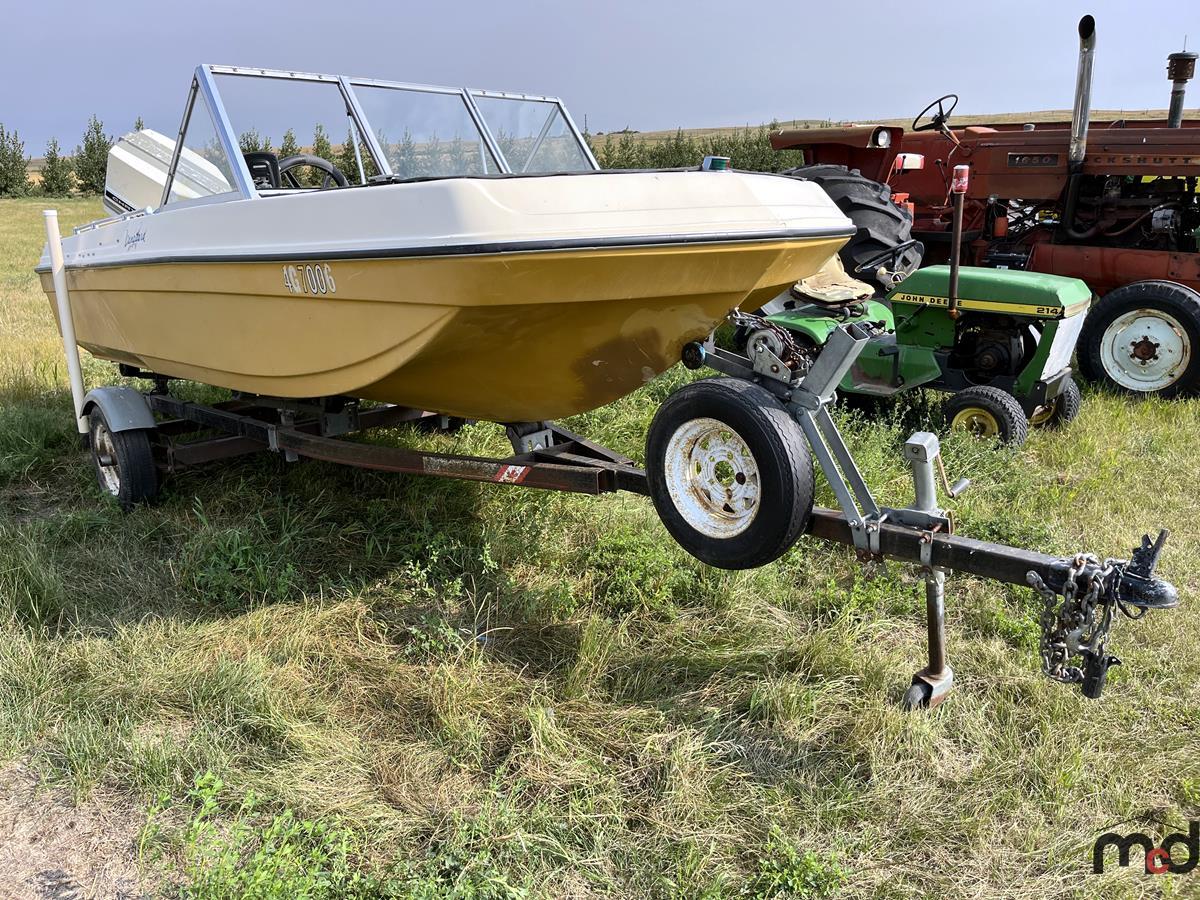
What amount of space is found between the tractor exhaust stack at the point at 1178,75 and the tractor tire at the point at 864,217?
231 cm

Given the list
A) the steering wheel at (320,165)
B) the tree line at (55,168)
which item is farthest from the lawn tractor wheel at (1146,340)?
the tree line at (55,168)

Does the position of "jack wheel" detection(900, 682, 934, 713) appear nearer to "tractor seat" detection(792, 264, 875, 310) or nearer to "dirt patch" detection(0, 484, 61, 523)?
"tractor seat" detection(792, 264, 875, 310)

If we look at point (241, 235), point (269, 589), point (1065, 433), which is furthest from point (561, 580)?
point (1065, 433)

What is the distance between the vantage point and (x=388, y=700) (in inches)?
112

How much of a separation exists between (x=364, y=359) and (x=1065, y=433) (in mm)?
3910

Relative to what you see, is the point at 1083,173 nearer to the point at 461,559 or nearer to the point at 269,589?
the point at 461,559

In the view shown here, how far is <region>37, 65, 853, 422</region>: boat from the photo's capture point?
2.50 m

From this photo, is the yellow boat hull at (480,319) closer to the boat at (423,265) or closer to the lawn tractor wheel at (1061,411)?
the boat at (423,265)

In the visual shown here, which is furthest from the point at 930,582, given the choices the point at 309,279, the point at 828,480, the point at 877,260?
the point at 877,260

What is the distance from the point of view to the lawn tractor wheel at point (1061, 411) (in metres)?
5.10

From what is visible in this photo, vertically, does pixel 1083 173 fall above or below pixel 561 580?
above

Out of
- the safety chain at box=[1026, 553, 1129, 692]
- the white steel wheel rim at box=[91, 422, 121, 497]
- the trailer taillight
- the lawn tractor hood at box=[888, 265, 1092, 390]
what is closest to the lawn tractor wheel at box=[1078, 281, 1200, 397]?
the lawn tractor hood at box=[888, 265, 1092, 390]

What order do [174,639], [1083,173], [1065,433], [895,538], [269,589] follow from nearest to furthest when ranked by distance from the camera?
[895,538] → [174,639] → [269,589] → [1065,433] → [1083,173]

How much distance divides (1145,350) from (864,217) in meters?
1.98
